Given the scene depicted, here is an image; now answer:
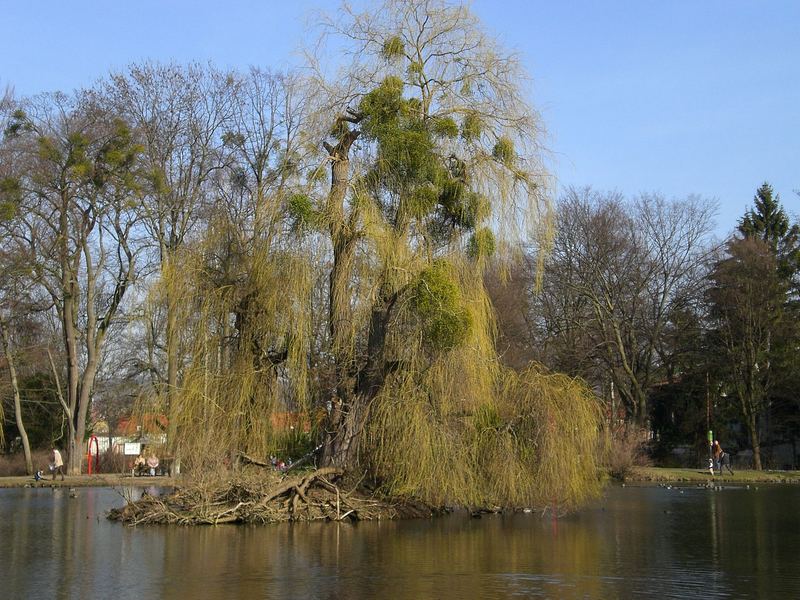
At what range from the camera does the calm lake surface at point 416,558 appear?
38.8ft

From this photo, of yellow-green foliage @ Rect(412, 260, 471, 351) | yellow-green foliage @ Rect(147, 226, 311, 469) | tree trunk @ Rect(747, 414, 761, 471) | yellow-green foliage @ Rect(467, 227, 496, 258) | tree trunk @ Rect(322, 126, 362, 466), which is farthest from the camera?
tree trunk @ Rect(747, 414, 761, 471)

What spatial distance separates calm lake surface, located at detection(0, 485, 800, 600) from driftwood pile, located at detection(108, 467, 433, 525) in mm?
523

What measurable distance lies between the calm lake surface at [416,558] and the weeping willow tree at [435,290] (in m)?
1.44

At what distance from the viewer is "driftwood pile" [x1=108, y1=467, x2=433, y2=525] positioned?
19.3 meters

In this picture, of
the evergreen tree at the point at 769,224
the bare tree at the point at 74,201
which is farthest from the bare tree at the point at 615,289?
the bare tree at the point at 74,201

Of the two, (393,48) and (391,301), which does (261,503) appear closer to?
(391,301)

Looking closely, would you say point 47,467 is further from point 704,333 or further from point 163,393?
point 704,333

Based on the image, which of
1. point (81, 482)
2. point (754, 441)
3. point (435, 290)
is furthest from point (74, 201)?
point (754, 441)

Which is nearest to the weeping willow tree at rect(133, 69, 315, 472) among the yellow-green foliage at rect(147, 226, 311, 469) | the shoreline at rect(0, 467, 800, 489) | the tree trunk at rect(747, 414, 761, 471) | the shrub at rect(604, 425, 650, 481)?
the yellow-green foliage at rect(147, 226, 311, 469)

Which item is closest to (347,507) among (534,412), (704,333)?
(534,412)

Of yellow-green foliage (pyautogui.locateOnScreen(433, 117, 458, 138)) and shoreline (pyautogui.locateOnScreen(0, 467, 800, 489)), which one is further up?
yellow-green foliage (pyautogui.locateOnScreen(433, 117, 458, 138))

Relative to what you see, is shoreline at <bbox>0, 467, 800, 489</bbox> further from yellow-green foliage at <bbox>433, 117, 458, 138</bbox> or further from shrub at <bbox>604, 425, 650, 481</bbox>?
yellow-green foliage at <bbox>433, 117, 458, 138</bbox>

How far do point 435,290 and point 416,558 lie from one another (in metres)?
6.53

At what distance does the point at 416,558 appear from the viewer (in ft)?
47.8
